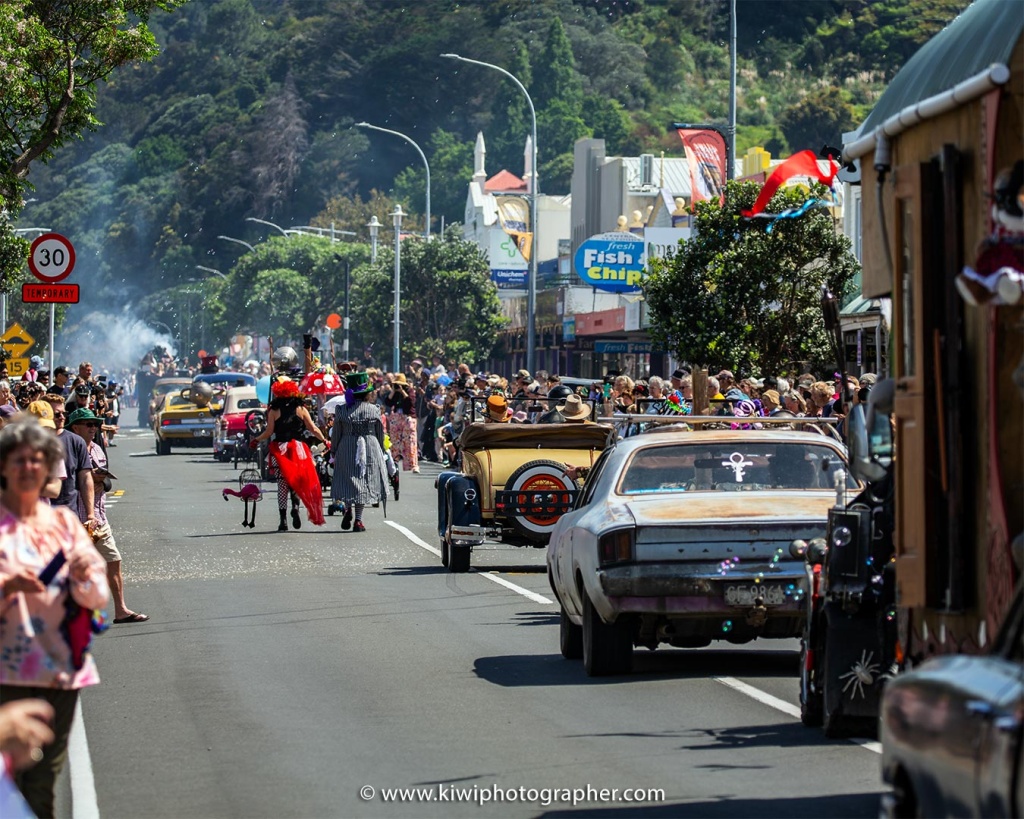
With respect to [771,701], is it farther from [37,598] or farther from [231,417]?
[231,417]

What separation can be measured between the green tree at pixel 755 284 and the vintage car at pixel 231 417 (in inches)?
564

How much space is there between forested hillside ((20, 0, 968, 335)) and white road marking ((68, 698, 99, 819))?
134 m

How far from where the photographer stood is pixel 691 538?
11203mm

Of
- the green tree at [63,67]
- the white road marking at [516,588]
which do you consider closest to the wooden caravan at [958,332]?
the white road marking at [516,588]

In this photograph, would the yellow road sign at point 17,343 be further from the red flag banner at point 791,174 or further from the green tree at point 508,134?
the green tree at point 508,134

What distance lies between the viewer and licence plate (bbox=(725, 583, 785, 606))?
1114 cm

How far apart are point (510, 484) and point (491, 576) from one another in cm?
137

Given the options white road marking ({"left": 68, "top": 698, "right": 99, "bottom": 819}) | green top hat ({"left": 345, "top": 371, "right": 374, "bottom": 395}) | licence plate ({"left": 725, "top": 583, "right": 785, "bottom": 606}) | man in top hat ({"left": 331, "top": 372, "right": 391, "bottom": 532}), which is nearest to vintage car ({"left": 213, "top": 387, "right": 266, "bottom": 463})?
man in top hat ({"left": 331, "top": 372, "right": 391, "bottom": 532})

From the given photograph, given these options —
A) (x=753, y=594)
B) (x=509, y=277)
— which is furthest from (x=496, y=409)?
(x=509, y=277)

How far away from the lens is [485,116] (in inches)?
6186

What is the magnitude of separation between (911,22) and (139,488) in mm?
118501

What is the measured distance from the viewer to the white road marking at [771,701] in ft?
31.1

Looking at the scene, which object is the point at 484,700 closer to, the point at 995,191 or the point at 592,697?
the point at 592,697

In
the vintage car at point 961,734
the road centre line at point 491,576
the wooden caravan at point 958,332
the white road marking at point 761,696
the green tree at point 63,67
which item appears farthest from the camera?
the green tree at point 63,67
